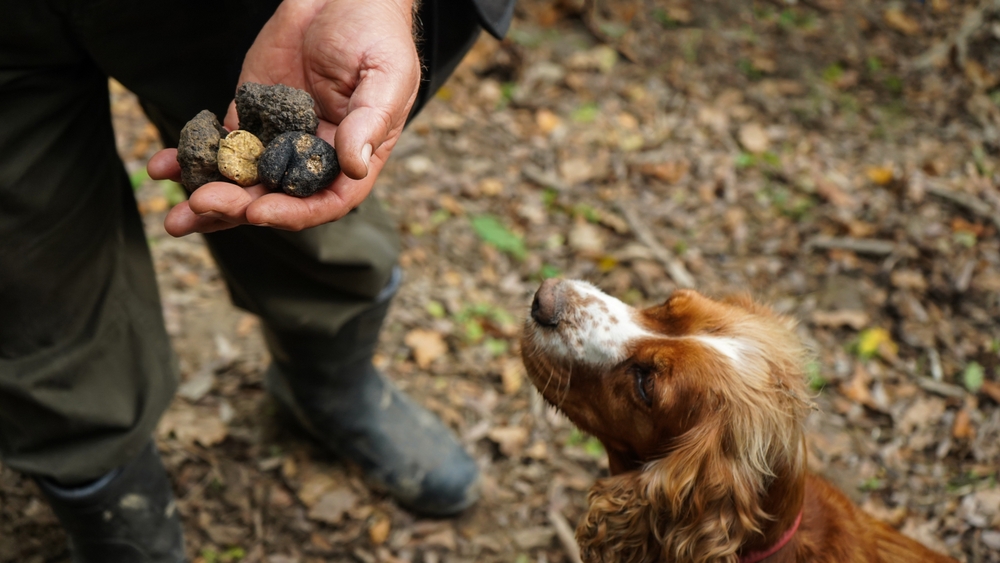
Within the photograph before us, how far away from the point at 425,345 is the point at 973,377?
291 centimetres

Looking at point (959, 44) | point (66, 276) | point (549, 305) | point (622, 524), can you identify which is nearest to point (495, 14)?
point (549, 305)

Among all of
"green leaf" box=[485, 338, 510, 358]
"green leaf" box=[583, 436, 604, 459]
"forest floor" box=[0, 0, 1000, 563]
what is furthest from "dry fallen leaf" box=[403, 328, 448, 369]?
"green leaf" box=[583, 436, 604, 459]

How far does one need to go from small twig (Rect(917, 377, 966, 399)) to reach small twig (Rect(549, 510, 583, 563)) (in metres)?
2.07

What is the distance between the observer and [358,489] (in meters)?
3.31

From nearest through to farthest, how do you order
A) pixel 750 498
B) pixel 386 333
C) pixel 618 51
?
pixel 750 498 < pixel 386 333 < pixel 618 51

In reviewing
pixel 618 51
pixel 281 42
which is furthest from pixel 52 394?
pixel 618 51

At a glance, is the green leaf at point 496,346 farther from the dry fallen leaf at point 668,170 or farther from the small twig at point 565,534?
the dry fallen leaf at point 668,170

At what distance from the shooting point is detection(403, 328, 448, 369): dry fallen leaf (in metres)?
3.85

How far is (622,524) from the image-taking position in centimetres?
240

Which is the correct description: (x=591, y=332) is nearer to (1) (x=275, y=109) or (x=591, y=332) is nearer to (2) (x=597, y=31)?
(1) (x=275, y=109)

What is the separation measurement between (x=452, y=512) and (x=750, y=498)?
150cm

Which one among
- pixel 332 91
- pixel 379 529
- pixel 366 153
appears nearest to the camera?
pixel 366 153

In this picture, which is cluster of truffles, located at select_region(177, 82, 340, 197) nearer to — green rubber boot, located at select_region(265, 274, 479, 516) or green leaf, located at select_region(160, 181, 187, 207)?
green rubber boot, located at select_region(265, 274, 479, 516)

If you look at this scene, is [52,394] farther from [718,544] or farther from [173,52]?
[718,544]
